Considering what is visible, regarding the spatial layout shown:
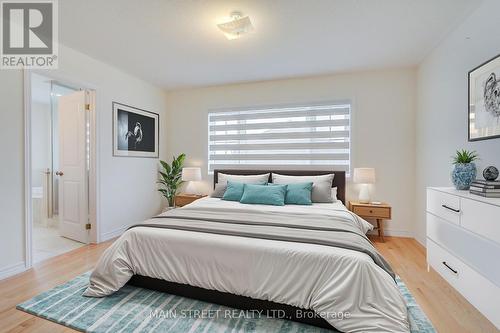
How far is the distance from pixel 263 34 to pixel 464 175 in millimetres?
2338

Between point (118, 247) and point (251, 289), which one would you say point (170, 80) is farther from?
point (251, 289)

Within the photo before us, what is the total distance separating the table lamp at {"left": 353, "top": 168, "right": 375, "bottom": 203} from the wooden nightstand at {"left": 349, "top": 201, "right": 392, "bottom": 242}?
102 millimetres

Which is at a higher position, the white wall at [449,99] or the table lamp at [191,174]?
the white wall at [449,99]

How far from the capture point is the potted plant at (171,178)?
4367 millimetres

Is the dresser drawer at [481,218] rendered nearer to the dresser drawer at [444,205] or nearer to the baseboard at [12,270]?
the dresser drawer at [444,205]

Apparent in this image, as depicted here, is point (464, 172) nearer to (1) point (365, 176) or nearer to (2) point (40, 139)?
(1) point (365, 176)

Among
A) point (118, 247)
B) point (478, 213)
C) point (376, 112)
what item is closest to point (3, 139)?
point (118, 247)

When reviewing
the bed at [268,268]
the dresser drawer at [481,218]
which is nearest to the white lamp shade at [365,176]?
the bed at [268,268]

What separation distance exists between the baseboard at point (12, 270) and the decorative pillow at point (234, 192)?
2.26m

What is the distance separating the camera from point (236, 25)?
2.20 m

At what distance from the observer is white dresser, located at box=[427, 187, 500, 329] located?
5.07ft

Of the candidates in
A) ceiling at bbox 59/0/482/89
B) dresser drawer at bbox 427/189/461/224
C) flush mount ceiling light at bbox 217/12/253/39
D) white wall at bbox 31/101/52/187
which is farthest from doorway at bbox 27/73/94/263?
dresser drawer at bbox 427/189/461/224

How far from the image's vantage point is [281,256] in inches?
65.0

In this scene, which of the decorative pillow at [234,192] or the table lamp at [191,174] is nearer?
the decorative pillow at [234,192]
